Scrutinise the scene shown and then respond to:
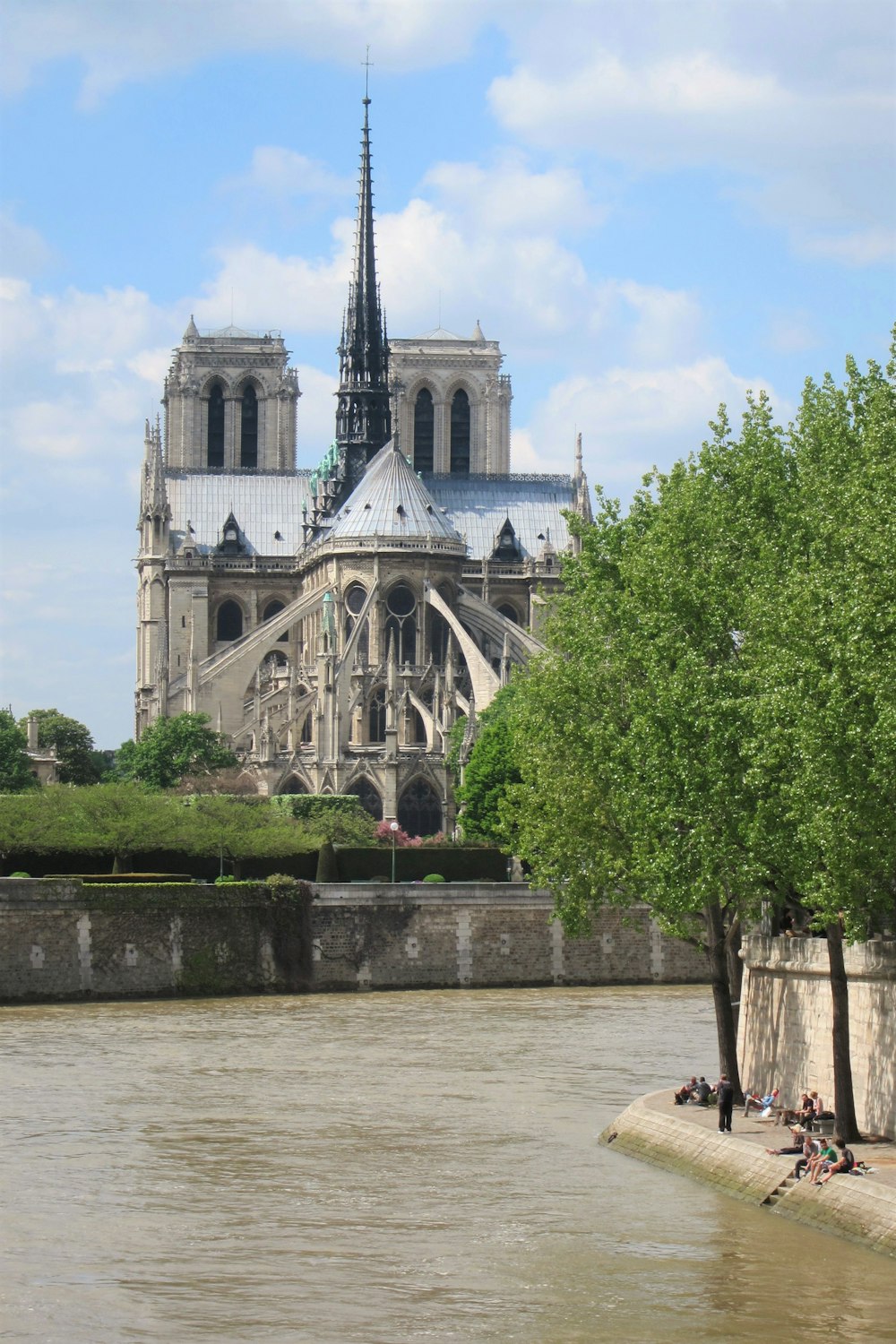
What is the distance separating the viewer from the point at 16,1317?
21484 millimetres

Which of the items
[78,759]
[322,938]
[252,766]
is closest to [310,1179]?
[322,938]

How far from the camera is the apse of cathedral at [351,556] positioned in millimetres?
92688

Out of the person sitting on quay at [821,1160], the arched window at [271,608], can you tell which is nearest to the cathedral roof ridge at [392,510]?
the arched window at [271,608]

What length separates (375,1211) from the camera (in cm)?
2642

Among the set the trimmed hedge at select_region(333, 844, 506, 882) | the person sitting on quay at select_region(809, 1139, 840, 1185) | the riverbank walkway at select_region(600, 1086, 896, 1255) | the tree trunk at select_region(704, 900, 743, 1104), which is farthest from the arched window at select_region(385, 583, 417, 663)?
the person sitting on quay at select_region(809, 1139, 840, 1185)

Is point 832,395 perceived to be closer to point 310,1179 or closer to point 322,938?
point 310,1179

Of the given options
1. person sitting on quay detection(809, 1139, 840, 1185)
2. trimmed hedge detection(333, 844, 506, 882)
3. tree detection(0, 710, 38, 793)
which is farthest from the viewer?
tree detection(0, 710, 38, 793)

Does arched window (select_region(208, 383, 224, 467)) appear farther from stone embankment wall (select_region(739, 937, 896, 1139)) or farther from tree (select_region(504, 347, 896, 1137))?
stone embankment wall (select_region(739, 937, 896, 1139))

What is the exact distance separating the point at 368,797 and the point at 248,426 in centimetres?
3897

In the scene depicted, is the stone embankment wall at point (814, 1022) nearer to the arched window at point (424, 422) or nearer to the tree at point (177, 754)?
the tree at point (177, 754)

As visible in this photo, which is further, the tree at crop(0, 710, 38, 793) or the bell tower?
the bell tower

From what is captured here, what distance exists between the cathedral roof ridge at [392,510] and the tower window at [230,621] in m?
12.0

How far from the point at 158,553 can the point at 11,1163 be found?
3367 inches

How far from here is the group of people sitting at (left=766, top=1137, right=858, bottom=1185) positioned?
964 inches
